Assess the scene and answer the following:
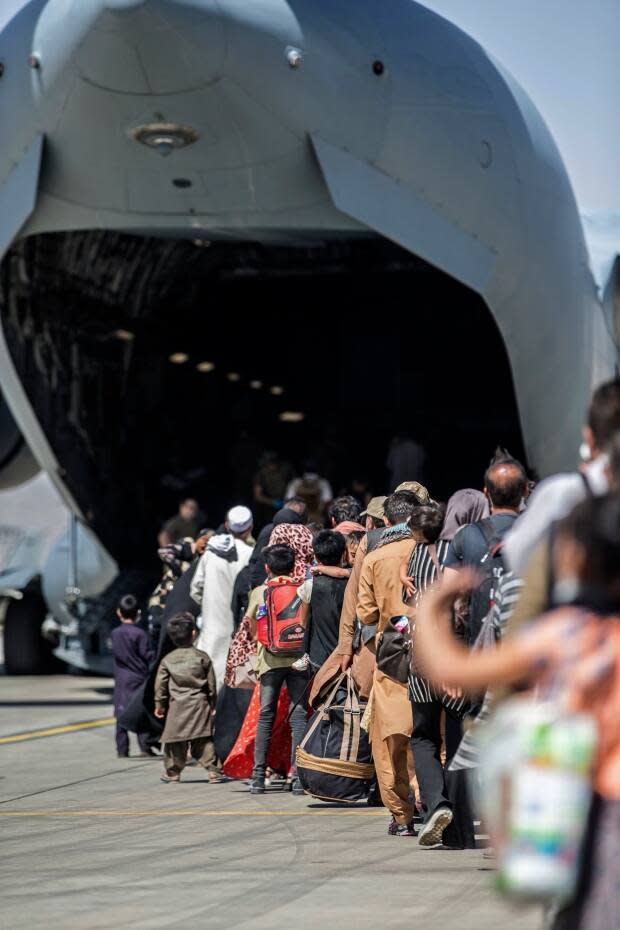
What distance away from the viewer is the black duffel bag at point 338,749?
7.73 meters

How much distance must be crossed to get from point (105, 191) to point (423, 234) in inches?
97.2

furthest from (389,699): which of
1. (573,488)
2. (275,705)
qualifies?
(573,488)

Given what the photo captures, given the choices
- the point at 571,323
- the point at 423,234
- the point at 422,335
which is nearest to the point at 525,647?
the point at 423,234

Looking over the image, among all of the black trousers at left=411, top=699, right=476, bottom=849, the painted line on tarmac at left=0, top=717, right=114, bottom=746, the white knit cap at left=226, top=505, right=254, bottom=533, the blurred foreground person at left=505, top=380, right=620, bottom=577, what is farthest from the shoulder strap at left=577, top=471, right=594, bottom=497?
the painted line on tarmac at left=0, top=717, right=114, bottom=746

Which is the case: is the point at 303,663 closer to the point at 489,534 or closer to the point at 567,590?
the point at 489,534

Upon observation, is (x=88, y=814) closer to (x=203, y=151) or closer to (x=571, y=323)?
(x=203, y=151)

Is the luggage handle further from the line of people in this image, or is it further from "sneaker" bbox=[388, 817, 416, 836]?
"sneaker" bbox=[388, 817, 416, 836]

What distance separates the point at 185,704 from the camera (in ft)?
29.1

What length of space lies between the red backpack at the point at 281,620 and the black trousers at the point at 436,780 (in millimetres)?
1876

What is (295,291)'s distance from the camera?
663 inches

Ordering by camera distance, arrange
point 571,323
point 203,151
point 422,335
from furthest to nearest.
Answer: point 422,335
point 571,323
point 203,151

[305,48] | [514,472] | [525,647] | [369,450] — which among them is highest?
[305,48]

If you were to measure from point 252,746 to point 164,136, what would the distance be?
177 inches

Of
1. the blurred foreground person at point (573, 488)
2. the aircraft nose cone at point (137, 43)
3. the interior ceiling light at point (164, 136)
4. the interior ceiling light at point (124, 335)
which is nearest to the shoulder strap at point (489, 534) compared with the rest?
the blurred foreground person at point (573, 488)
